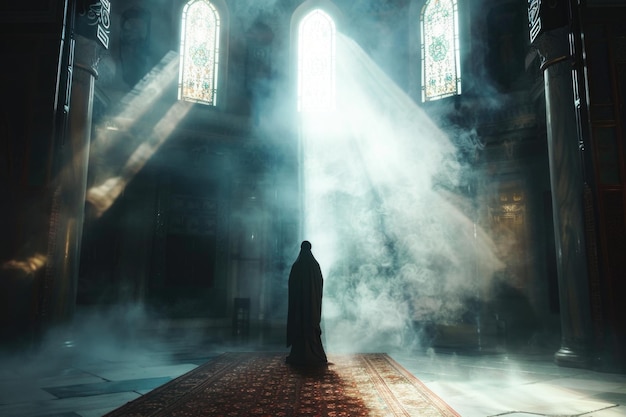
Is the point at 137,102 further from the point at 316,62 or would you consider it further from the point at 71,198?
the point at 316,62

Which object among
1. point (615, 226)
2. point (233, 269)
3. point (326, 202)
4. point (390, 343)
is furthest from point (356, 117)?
point (615, 226)

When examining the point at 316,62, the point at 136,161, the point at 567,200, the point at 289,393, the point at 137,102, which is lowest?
the point at 289,393

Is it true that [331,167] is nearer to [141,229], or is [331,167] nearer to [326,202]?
[326,202]

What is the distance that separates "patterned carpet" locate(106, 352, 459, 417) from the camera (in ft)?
11.9

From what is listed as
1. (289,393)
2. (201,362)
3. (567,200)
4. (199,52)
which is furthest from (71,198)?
(567,200)

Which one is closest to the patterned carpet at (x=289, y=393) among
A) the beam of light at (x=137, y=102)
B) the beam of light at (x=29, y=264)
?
the beam of light at (x=29, y=264)

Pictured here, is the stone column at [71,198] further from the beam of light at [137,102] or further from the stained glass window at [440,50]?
the stained glass window at [440,50]

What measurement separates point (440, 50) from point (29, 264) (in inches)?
364

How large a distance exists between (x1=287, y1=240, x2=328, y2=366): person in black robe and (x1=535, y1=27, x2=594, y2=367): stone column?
133 inches

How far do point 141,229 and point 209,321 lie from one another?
7.85 ft

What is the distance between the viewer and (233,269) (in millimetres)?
10102

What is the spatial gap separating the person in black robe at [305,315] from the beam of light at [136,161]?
187 inches

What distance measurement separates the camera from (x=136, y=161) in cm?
952

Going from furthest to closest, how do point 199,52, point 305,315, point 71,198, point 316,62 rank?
point 316,62, point 199,52, point 71,198, point 305,315
